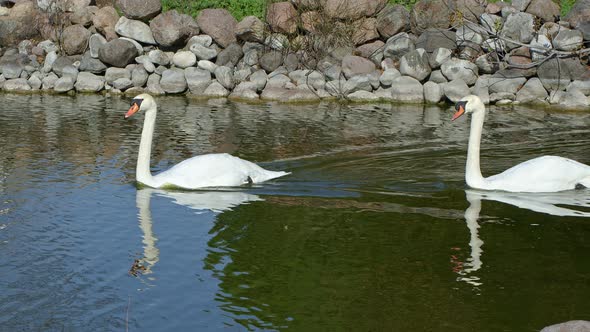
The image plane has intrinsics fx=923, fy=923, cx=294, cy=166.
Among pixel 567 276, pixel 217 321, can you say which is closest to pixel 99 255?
pixel 217 321

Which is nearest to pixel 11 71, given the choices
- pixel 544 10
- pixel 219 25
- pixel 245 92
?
pixel 219 25

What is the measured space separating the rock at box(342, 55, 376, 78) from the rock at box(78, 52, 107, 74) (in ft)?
19.7

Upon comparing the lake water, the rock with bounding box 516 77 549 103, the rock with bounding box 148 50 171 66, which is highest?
the rock with bounding box 148 50 171 66

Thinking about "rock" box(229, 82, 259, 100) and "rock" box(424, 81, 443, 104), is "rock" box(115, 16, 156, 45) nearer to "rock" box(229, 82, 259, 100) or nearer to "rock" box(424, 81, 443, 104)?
"rock" box(229, 82, 259, 100)

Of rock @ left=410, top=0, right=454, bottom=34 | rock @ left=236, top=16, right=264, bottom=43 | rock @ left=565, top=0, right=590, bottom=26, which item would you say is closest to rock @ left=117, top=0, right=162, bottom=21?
rock @ left=236, top=16, right=264, bottom=43

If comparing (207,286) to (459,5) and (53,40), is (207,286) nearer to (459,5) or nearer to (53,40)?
(459,5)

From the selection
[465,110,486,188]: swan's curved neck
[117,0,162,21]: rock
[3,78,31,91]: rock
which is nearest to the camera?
[465,110,486,188]: swan's curved neck

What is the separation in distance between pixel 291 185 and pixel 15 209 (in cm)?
318

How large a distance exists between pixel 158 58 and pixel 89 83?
1748mm

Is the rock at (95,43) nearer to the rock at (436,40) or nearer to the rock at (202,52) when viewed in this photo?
the rock at (202,52)

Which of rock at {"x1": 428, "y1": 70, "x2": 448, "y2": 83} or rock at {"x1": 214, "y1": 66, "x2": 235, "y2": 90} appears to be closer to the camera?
rock at {"x1": 428, "y1": 70, "x2": 448, "y2": 83}

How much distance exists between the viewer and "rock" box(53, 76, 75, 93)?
21.9 meters

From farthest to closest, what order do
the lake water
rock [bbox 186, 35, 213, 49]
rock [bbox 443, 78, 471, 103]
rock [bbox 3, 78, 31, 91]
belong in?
rock [bbox 186, 35, 213, 49]
rock [bbox 3, 78, 31, 91]
rock [bbox 443, 78, 471, 103]
the lake water

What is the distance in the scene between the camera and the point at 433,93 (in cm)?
1995
